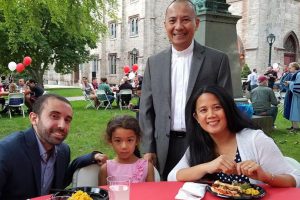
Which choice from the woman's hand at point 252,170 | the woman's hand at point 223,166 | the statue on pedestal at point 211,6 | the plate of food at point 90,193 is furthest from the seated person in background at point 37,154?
the statue on pedestal at point 211,6

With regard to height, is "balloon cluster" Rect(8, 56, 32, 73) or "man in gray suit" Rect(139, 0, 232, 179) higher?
"balloon cluster" Rect(8, 56, 32, 73)

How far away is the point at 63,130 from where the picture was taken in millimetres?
2373

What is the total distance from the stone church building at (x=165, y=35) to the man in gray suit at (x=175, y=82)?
19.9 meters

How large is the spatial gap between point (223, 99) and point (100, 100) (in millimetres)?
13238

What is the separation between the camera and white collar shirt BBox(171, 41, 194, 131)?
3.11m

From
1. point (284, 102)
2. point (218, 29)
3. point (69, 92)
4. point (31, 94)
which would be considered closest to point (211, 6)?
point (218, 29)

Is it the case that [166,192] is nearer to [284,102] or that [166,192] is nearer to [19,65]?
[284,102]

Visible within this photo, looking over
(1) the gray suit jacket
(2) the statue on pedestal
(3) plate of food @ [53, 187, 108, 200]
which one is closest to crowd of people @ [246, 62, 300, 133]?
(2) the statue on pedestal

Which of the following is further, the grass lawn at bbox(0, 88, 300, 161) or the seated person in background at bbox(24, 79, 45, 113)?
the seated person in background at bbox(24, 79, 45, 113)

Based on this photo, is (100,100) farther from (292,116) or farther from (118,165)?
(118,165)

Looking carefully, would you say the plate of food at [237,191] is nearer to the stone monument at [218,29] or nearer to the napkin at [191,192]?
the napkin at [191,192]

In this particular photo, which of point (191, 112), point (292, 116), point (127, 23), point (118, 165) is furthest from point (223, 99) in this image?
point (127, 23)

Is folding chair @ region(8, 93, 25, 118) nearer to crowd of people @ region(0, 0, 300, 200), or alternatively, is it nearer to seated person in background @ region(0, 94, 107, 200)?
crowd of people @ region(0, 0, 300, 200)

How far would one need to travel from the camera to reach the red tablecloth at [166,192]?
80.4 inches
